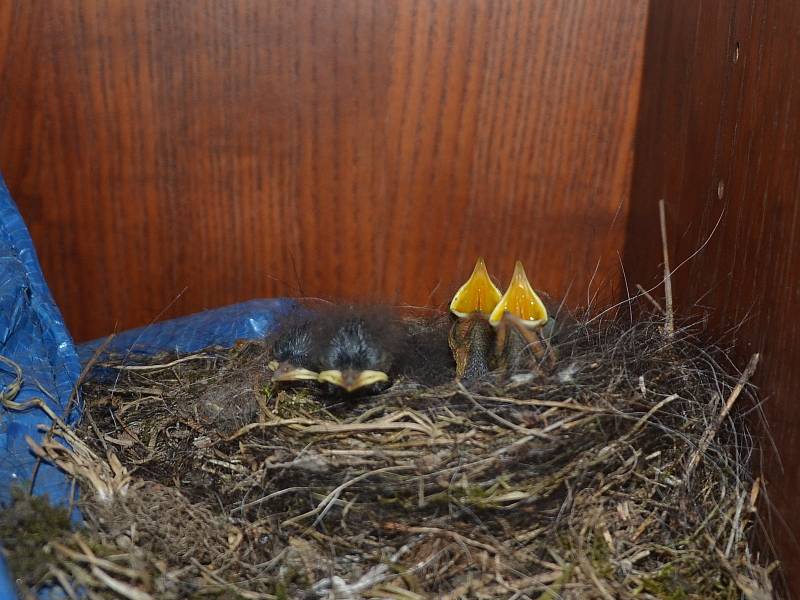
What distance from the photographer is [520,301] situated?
3.63ft

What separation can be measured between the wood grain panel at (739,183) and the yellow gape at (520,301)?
0.59 feet

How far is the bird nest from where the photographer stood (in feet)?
2.49

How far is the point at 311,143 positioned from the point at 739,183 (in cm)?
66

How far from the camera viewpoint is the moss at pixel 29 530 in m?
0.71

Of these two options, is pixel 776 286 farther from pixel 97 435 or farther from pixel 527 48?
pixel 97 435

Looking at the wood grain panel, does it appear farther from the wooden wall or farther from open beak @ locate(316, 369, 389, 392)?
open beak @ locate(316, 369, 389, 392)

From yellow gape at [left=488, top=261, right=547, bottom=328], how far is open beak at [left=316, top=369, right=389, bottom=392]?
0.58 ft

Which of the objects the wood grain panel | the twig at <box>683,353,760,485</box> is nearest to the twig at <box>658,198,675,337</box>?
the wood grain panel

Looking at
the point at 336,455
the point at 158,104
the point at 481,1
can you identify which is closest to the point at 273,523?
the point at 336,455

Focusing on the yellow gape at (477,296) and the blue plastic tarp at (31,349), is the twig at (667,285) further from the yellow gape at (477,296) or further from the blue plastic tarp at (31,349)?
the blue plastic tarp at (31,349)

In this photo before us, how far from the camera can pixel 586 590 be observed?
75cm

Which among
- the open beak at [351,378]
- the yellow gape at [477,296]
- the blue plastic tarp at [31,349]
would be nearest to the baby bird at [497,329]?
→ the yellow gape at [477,296]

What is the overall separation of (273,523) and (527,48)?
79 centimetres

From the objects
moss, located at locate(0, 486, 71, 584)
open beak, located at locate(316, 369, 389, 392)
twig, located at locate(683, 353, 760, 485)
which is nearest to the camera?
moss, located at locate(0, 486, 71, 584)
